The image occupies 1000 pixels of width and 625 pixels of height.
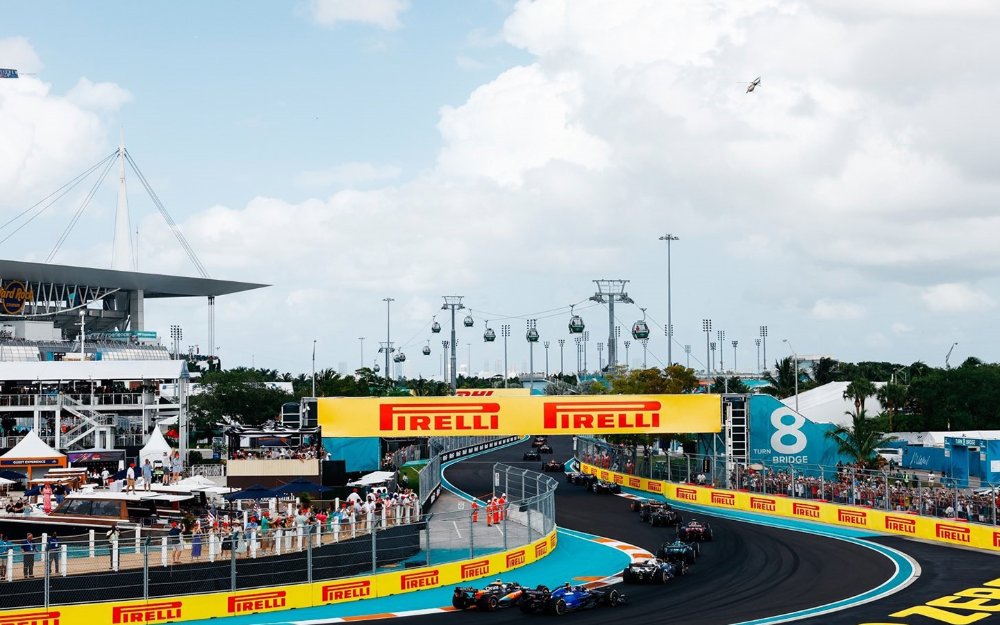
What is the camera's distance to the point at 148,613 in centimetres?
2278

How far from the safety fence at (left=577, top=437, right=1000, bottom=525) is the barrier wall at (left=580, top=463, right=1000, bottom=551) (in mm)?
387

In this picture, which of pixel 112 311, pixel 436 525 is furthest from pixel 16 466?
pixel 112 311

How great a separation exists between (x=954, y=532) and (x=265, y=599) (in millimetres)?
24898

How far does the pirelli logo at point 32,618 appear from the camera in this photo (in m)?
21.5

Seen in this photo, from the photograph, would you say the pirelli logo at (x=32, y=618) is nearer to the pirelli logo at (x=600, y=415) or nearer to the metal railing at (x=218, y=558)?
the metal railing at (x=218, y=558)

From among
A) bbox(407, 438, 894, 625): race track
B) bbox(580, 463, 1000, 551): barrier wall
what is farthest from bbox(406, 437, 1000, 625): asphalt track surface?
bbox(580, 463, 1000, 551): barrier wall

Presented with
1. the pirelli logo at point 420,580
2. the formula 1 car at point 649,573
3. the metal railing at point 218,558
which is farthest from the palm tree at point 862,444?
the pirelli logo at point 420,580

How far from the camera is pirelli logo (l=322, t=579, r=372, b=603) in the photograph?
82.7 feet

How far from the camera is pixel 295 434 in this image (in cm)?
5791

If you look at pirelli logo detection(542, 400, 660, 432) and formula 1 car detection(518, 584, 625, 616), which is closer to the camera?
formula 1 car detection(518, 584, 625, 616)

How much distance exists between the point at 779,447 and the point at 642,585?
1162 inches

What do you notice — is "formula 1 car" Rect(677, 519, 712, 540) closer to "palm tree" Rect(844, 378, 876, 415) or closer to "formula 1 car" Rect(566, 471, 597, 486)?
"formula 1 car" Rect(566, 471, 597, 486)

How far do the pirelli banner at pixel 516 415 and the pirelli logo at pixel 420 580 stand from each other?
20322 millimetres

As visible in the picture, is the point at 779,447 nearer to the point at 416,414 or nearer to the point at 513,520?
the point at 416,414
